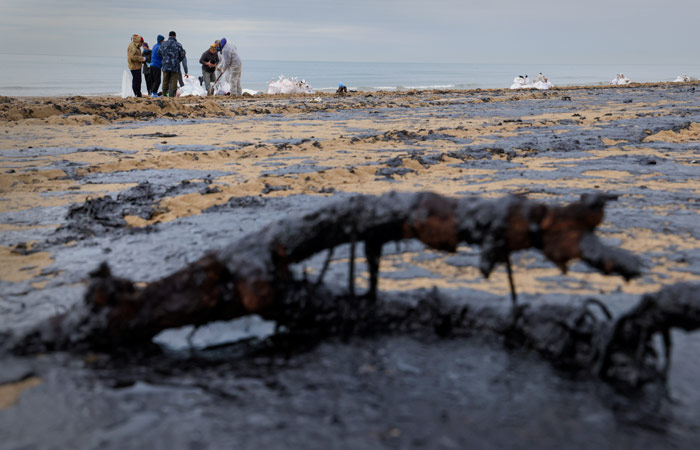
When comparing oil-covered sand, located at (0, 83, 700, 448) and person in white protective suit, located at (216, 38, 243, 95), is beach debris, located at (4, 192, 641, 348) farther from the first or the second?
person in white protective suit, located at (216, 38, 243, 95)

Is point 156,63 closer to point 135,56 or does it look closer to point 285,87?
point 135,56

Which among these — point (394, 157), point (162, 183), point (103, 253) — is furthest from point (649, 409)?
point (394, 157)

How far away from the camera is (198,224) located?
455cm

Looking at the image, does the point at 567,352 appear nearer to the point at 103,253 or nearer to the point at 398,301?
the point at 398,301

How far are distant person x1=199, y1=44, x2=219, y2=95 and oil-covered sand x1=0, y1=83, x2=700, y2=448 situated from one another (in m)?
11.9

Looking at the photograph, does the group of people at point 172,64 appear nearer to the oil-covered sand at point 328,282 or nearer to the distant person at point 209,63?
the distant person at point 209,63

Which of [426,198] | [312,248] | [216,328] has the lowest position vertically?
[216,328]

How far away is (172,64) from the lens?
18109mm

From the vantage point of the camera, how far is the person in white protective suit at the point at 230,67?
1986 cm

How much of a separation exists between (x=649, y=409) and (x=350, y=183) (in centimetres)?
421

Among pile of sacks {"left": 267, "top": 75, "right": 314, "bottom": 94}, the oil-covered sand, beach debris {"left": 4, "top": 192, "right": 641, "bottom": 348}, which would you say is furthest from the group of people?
beach debris {"left": 4, "top": 192, "right": 641, "bottom": 348}

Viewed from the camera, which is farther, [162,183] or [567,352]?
[162,183]

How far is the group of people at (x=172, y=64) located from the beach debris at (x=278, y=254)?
1677 centimetres

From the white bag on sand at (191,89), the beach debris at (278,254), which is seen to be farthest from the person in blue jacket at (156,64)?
the beach debris at (278,254)
